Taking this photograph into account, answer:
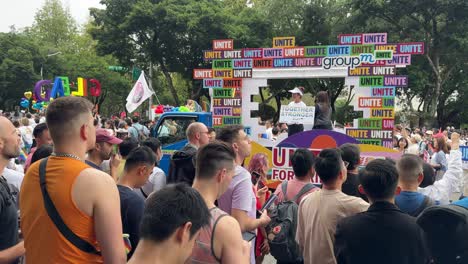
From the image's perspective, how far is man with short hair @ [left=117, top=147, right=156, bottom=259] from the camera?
330 cm

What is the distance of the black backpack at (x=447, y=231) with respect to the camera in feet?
7.38

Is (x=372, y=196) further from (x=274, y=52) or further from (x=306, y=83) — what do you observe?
(x=306, y=83)

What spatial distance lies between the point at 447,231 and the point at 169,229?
131 centimetres

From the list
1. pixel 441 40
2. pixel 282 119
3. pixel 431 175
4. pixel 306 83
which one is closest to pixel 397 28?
pixel 441 40

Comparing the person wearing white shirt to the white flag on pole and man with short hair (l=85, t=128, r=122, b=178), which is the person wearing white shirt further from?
the white flag on pole

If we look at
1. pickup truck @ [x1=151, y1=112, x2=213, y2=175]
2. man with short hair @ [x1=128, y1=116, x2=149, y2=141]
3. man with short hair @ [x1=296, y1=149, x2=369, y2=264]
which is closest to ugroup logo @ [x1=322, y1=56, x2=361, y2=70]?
pickup truck @ [x1=151, y1=112, x2=213, y2=175]

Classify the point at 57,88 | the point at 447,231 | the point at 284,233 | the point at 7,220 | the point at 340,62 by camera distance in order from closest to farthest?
the point at 447,231 → the point at 7,220 → the point at 284,233 → the point at 340,62 → the point at 57,88

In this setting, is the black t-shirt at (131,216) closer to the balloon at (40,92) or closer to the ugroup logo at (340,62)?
the ugroup logo at (340,62)

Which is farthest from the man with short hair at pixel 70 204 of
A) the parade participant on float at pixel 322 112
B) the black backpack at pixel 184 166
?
the parade participant on float at pixel 322 112

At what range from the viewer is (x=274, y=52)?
1182 cm

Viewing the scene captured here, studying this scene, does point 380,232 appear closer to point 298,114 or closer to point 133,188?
point 133,188

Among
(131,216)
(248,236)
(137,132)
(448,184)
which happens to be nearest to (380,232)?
(248,236)

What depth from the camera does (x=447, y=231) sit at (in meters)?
2.28

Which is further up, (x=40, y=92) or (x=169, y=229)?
(x=40, y=92)
